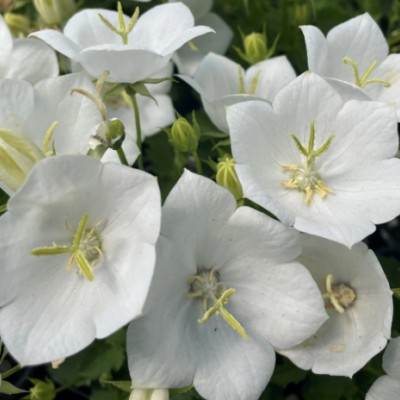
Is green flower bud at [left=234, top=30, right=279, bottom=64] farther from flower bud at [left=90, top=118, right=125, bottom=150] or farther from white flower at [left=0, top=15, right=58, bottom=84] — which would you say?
flower bud at [left=90, top=118, right=125, bottom=150]

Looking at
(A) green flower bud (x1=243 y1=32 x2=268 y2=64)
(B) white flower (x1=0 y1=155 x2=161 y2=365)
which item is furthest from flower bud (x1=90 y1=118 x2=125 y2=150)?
(A) green flower bud (x1=243 y1=32 x2=268 y2=64)

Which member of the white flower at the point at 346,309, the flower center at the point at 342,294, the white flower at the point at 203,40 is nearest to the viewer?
the white flower at the point at 346,309

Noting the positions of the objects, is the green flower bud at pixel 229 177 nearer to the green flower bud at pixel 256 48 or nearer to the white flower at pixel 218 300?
the white flower at pixel 218 300

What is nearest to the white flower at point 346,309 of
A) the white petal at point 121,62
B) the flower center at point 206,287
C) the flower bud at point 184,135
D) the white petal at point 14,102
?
the flower center at point 206,287

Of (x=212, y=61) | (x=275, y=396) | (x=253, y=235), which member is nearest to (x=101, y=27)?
(x=212, y=61)

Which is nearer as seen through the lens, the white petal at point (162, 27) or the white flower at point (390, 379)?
the white flower at point (390, 379)

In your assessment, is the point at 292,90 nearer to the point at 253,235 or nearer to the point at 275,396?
the point at 253,235

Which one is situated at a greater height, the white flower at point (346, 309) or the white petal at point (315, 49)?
the white petal at point (315, 49)
